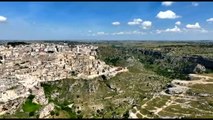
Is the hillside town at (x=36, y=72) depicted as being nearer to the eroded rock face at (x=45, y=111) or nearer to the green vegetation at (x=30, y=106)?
the green vegetation at (x=30, y=106)

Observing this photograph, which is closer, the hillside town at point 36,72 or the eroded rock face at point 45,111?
the eroded rock face at point 45,111

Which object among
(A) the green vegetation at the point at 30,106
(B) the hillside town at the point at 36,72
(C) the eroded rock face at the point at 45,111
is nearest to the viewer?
(C) the eroded rock face at the point at 45,111

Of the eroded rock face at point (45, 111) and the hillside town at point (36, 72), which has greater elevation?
the hillside town at point (36, 72)

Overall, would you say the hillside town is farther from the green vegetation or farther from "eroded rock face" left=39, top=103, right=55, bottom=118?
"eroded rock face" left=39, top=103, right=55, bottom=118

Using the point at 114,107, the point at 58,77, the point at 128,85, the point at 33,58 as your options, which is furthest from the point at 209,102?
the point at 33,58

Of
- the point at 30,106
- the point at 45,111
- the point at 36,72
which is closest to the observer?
the point at 45,111

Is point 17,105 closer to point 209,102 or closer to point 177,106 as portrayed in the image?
point 177,106

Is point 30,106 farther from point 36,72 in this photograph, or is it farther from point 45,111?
point 36,72

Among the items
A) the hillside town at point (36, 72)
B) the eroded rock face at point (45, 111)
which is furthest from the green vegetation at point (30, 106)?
the eroded rock face at point (45, 111)

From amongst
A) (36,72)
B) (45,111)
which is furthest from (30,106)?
(36,72)

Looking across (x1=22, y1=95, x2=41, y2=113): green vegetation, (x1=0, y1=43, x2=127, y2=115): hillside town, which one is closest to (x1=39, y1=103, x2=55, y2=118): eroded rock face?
(x1=22, y1=95, x2=41, y2=113): green vegetation

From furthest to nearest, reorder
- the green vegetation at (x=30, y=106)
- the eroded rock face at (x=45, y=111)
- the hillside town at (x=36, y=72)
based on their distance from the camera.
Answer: the hillside town at (x=36, y=72) < the green vegetation at (x=30, y=106) < the eroded rock face at (x=45, y=111)
